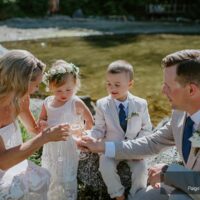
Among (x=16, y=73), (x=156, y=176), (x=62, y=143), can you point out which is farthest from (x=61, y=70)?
(x=156, y=176)

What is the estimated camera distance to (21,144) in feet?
10.5

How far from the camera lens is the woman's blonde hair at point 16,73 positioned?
10.5ft

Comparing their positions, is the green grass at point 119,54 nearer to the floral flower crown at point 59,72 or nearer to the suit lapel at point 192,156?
the floral flower crown at point 59,72

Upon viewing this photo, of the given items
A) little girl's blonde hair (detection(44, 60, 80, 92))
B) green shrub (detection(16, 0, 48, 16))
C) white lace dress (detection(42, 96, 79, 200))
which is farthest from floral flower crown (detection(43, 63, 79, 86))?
green shrub (detection(16, 0, 48, 16))

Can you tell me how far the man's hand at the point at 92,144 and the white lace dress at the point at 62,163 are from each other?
0.74ft

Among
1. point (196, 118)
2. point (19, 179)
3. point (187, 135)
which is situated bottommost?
point (19, 179)

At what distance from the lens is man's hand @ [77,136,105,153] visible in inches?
142

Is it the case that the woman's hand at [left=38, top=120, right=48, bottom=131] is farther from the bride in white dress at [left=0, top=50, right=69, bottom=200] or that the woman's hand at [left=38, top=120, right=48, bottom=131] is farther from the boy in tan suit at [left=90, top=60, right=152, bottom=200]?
the bride in white dress at [left=0, top=50, right=69, bottom=200]

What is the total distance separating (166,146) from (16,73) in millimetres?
1151

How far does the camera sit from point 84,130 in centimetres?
406

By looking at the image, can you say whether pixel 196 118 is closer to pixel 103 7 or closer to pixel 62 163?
pixel 62 163

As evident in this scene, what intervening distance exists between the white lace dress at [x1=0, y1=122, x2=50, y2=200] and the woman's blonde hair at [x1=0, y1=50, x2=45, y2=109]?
29 centimetres

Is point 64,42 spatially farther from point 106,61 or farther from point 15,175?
point 15,175

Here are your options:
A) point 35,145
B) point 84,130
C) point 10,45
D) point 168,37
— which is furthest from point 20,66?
point 168,37
